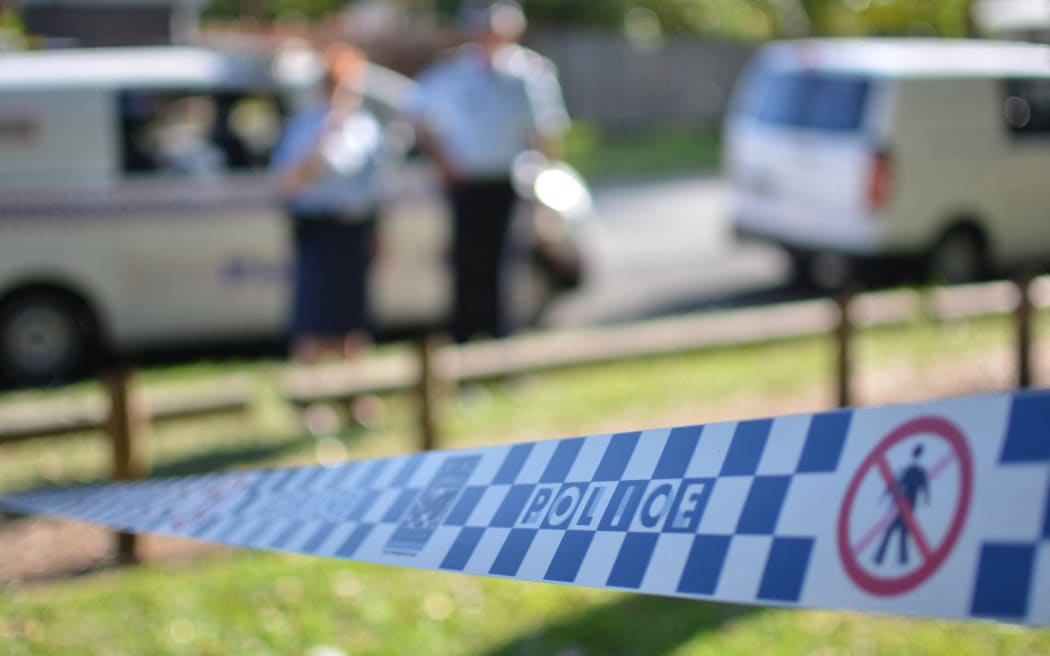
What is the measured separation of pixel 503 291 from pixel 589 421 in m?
1.03

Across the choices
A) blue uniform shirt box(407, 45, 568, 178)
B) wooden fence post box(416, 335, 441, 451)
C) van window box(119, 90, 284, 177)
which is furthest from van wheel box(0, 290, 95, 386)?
wooden fence post box(416, 335, 441, 451)

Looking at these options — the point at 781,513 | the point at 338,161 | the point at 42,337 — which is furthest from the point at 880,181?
the point at 781,513

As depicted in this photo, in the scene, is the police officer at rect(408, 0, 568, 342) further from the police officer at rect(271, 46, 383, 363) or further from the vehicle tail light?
the vehicle tail light

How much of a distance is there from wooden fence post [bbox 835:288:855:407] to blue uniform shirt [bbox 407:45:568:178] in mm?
1912

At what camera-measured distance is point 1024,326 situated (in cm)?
702

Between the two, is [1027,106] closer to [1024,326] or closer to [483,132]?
[1024,326]

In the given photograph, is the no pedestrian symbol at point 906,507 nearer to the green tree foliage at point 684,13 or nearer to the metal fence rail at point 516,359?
the metal fence rail at point 516,359

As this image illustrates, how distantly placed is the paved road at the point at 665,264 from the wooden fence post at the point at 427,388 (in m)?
3.66

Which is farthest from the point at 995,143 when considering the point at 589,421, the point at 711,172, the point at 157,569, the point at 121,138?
the point at 711,172

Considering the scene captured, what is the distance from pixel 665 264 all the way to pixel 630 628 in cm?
855

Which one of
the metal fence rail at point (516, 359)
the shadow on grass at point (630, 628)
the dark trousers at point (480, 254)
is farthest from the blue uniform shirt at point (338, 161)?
the shadow on grass at point (630, 628)

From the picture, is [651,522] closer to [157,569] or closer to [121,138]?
[157,569]

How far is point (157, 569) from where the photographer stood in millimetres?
5176

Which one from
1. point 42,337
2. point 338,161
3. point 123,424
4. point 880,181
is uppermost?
point 338,161
